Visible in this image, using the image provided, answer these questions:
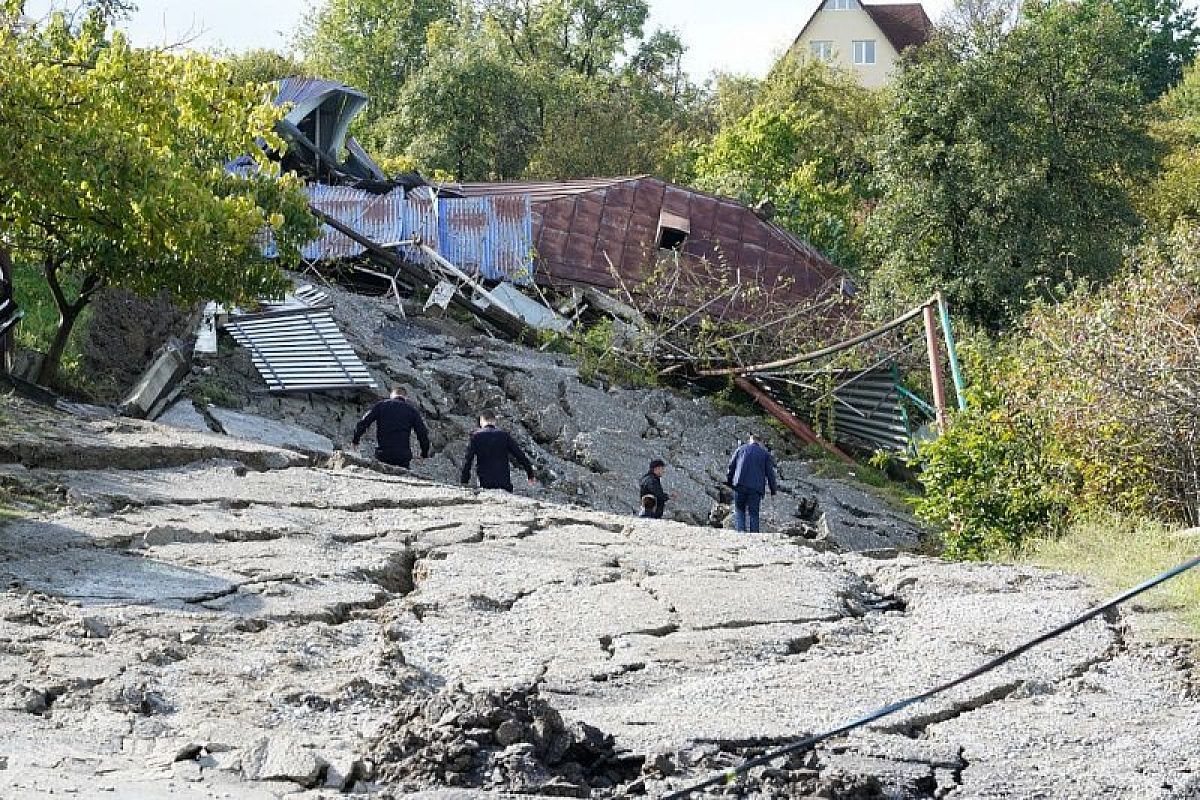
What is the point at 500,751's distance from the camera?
6.50 meters

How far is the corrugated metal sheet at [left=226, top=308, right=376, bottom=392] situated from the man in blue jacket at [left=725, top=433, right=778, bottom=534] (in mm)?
6163

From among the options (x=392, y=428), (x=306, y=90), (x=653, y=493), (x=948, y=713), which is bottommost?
(x=948, y=713)

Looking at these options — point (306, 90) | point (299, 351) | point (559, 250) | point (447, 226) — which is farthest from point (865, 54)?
point (299, 351)

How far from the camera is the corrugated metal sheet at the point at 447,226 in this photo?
87.3ft

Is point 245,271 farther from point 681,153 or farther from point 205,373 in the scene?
point 681,153

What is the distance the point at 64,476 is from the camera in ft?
41.2

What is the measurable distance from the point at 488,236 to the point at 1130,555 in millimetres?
17491

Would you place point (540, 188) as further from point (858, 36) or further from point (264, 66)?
point (858, 36)

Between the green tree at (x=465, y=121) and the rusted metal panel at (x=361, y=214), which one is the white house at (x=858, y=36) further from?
the rusted metal panel at (x=361, y=214)

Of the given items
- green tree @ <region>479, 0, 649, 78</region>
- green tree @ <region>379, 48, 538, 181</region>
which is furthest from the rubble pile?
green tree @ <region>479, 0, 649, 78</region>

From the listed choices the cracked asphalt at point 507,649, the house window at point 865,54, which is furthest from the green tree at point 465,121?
the cracked asphalt at point 507,649

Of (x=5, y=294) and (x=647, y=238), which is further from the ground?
(x=647, y=238)

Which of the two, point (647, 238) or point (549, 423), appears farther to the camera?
point (647, 238)

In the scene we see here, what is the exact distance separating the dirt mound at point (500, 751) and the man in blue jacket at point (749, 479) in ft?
31.2
